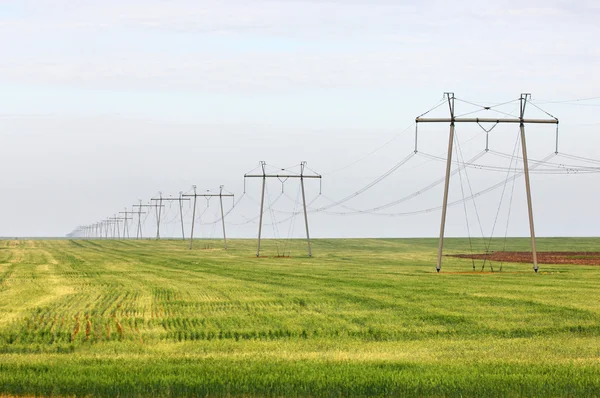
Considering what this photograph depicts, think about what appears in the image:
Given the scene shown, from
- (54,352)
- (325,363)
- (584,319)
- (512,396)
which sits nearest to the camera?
(512,396)

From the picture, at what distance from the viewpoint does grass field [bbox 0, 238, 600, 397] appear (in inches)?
811

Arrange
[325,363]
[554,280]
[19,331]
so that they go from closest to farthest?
[325,363]
[19,331]
[554,280]

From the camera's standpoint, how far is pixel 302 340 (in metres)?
28.9

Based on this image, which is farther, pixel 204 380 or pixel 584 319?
pixel 584 319

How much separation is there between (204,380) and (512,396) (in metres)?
6.85

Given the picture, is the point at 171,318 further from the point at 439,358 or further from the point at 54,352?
the point at 439,358

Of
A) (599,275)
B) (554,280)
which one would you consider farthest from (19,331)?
(599,275)

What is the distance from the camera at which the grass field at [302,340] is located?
67.6 ft

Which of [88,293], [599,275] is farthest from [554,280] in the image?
[88,293]

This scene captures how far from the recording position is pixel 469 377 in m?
21.2

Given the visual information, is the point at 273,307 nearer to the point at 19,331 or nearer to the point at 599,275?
the point at 19,331

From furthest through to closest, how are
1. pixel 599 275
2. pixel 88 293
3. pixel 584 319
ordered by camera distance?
pixel 599 275 → pixel 88 293 → pixel 584 319

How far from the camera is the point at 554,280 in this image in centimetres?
5962

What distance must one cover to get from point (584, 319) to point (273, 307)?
42.1ft
